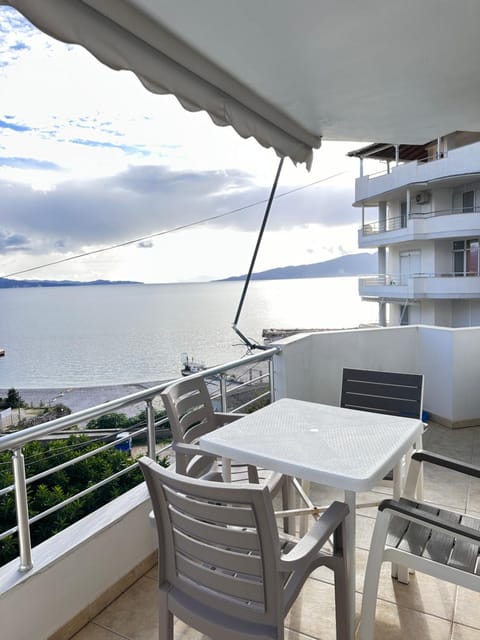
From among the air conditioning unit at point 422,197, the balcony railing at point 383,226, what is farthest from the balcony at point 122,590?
the balcony railing at point 383,226

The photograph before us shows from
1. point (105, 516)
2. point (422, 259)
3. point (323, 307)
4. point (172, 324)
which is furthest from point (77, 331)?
point (105, 516)

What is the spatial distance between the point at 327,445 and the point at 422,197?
53.0 feet

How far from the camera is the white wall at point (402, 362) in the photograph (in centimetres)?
418

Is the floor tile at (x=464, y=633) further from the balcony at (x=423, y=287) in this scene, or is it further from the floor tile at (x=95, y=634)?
the balcony at (x=423, y=287)

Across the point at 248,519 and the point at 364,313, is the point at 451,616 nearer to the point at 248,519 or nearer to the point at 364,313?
the point at 248,519

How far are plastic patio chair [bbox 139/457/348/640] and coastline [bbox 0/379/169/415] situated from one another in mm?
19472

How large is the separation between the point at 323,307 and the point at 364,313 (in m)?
13.5

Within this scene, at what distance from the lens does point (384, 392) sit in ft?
8.00

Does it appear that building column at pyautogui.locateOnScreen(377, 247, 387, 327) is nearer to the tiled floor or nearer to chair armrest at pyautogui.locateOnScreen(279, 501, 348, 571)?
the tiled floor

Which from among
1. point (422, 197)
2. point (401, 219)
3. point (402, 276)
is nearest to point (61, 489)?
point (422, 197)

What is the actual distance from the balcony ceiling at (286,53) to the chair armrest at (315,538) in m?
1.48

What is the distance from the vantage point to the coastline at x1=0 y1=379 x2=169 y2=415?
814 inches

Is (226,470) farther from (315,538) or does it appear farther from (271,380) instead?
(271,380)

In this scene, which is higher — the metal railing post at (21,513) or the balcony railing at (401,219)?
the balcony railing at (401,219)
